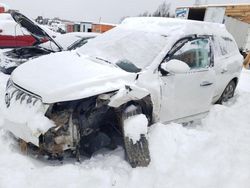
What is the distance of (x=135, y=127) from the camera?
3465 mm

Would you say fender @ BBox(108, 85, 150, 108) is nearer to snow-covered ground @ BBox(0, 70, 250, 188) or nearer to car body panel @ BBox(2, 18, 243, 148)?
car body panel @ BBox(2, 18, 243, 148)

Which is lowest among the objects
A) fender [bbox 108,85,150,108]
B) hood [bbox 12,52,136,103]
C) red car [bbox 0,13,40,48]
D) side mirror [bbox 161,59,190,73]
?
red car [bbox 0,13,40,48]

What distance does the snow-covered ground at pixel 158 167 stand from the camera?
10.2 feet

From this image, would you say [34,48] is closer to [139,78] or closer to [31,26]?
[31,26]

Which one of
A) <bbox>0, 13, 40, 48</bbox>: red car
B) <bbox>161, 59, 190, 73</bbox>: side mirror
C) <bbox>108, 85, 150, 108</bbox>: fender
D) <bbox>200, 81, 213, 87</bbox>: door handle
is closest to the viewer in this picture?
<bbox>108, 85, 150, 108</bbox>: fender

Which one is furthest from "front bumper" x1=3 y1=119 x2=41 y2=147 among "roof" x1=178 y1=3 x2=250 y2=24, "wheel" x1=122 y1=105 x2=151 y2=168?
"roof" x1=178 y1=3 x2=250 y2=24

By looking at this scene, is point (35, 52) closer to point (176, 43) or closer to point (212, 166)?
point (176, 43)

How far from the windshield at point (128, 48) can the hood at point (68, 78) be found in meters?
0.23

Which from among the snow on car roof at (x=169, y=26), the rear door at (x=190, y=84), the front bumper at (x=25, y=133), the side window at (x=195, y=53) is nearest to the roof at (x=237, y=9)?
the snow on car roof at (x=169, y=26)

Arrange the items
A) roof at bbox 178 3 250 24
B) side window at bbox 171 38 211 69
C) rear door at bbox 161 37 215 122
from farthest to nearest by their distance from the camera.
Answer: roof at bbox 178 3 250 24, side window at bbox 171 38 211 69, rear door at bbox 161 37 215 122

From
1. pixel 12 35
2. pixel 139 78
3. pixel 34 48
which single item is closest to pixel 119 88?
pixel 139 78

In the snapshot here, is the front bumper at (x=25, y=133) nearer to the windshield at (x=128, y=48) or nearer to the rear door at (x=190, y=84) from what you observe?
the windshield at (x=128, y=48)

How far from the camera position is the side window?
14.3 feet

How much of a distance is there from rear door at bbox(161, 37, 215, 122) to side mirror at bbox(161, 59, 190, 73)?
0.11 metres
